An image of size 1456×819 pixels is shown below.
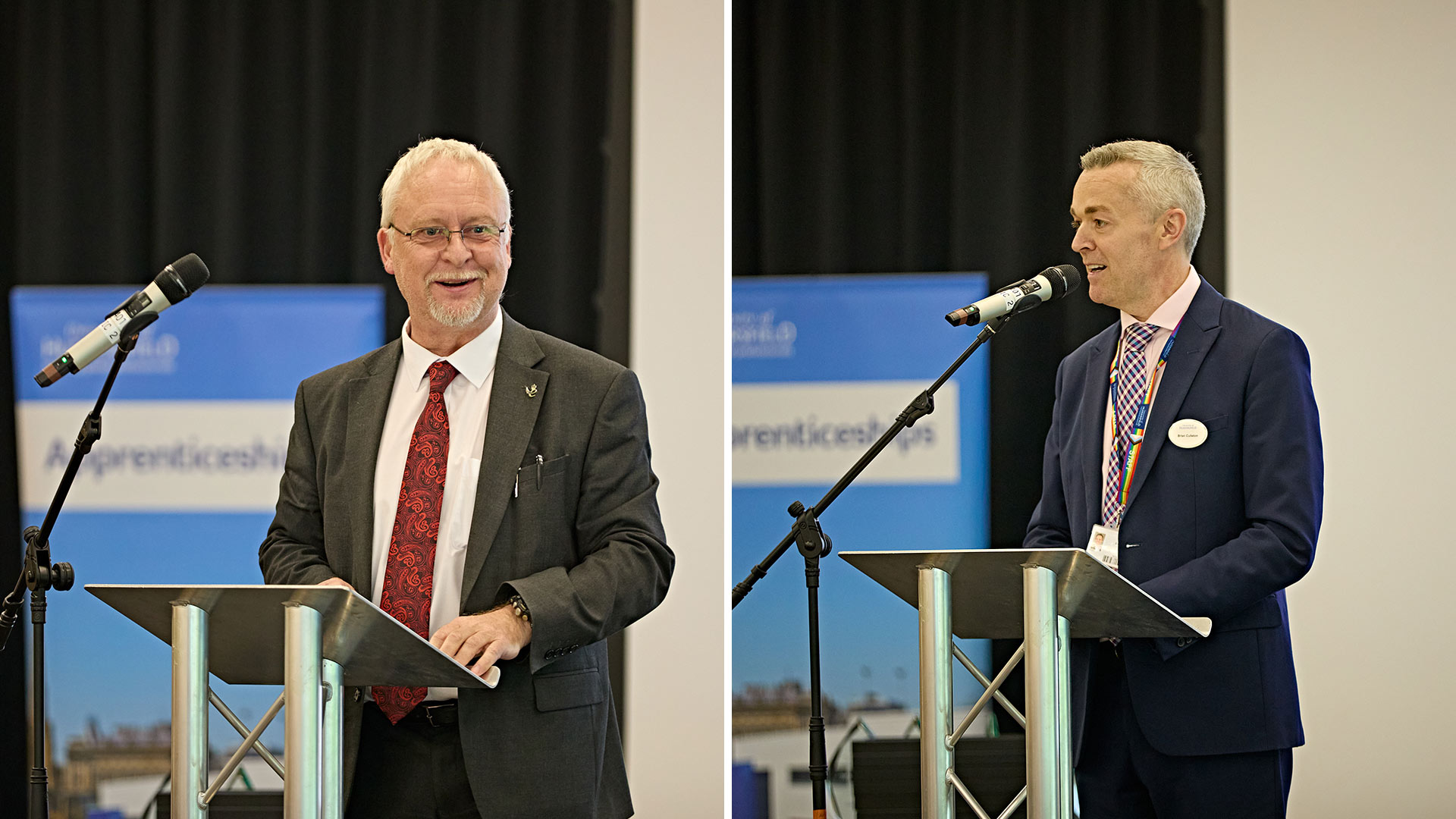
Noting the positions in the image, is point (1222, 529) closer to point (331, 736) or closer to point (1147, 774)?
point (1147, 774)

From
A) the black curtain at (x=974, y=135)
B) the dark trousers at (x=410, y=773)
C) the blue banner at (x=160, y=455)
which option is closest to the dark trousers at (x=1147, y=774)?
the dark trousers at (x=410, y=773)

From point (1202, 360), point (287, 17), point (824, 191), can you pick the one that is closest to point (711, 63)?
point (824, 191)

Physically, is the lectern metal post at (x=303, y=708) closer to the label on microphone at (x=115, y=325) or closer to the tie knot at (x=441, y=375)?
the tie knot at (x=441, y=375)

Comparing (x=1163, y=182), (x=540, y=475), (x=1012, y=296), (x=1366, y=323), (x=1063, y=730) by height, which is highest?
(x=1163, y=182)

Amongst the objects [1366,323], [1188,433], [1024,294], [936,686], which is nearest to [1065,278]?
→ [1024,294]

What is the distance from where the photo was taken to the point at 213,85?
4.75m

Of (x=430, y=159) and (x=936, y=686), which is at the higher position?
(x=430, y=159)

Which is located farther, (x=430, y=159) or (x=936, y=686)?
(x=430, y=159)

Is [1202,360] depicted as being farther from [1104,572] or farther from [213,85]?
[213,85]

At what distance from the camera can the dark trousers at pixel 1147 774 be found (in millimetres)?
2398

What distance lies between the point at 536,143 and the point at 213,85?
4.14 feet

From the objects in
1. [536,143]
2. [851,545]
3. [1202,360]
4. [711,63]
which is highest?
[711,63]

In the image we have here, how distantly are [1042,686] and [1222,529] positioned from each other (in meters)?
0.73

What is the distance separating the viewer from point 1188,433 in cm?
251
